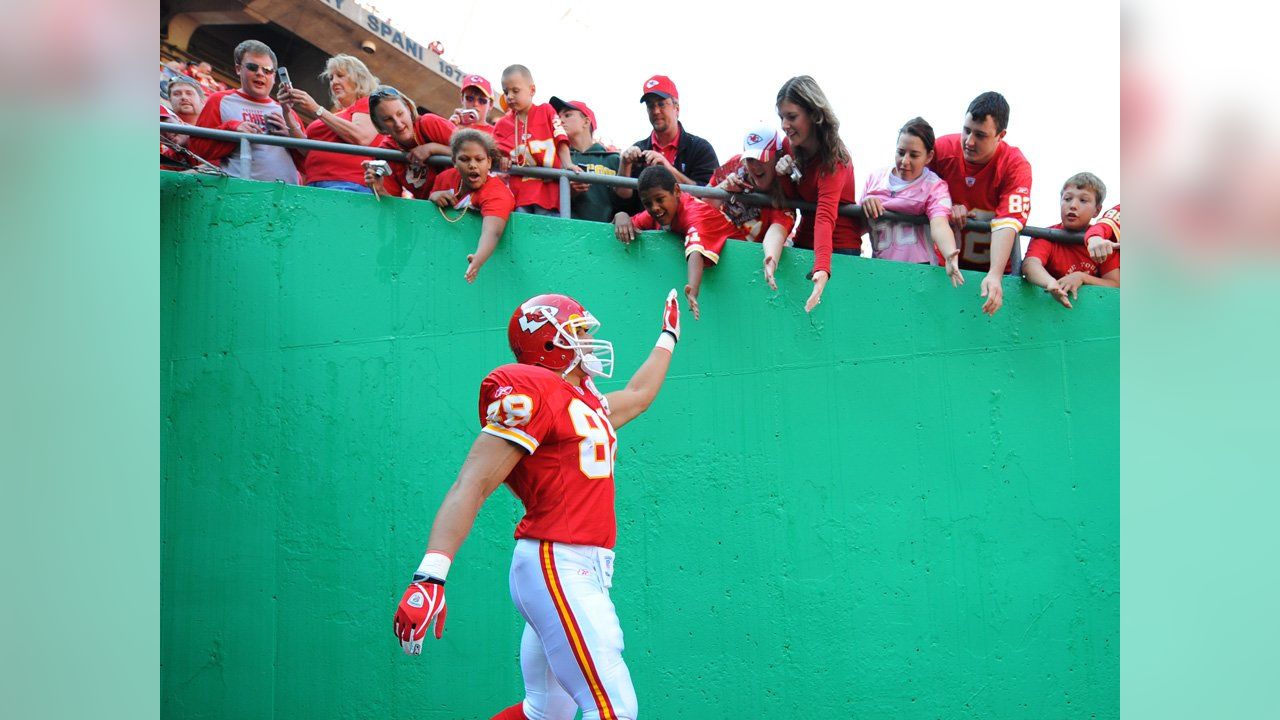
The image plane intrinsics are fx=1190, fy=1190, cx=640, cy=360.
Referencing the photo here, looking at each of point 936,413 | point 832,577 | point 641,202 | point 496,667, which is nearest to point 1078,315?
point 936,413

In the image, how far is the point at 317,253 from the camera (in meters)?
6.87

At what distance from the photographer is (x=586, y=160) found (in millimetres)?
8086

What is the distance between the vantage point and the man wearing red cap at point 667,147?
7.47 m

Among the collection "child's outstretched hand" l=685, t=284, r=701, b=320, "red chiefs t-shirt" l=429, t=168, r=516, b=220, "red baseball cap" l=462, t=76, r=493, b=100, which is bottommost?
"child's outstretched hand" l=685, t=284, r=701, b=320

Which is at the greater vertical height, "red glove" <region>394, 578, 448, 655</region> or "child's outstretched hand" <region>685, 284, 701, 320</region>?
"child's outstretched hand" <region>685, 284, 701, 320</region>

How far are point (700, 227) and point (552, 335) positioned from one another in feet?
7.41

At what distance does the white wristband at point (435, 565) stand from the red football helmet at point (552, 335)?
106cm

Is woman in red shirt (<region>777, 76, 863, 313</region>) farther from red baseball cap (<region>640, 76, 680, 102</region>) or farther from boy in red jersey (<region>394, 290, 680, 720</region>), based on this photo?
boy in red jersey (<region>394, 290, 680, 720</region>)

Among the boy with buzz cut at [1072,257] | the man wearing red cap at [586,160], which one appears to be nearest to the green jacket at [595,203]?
the man wearing red cap at [586,160]

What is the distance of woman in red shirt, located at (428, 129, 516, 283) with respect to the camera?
22.3 feet

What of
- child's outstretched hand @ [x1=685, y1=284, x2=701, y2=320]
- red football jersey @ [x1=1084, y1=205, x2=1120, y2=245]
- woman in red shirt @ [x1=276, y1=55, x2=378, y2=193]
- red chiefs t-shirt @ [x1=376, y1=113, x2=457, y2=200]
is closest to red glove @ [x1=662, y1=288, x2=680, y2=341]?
child's outstretched hand @ [x1=685, y1=284, x2=701, y2=320]

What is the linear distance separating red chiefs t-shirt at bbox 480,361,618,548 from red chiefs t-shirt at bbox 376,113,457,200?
2631mm
